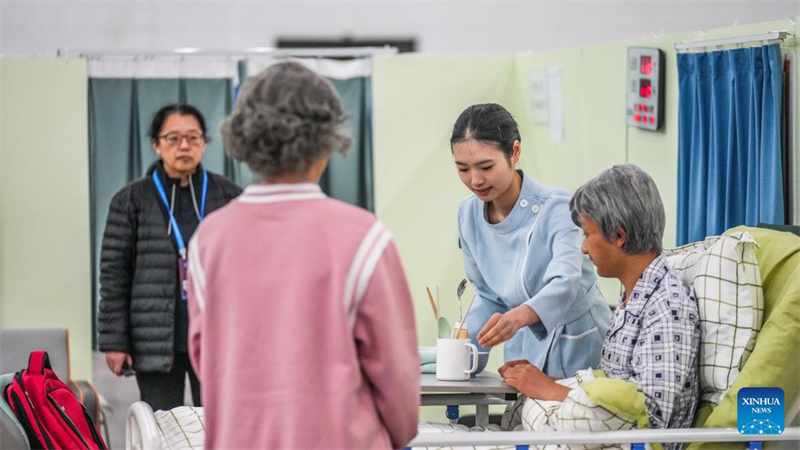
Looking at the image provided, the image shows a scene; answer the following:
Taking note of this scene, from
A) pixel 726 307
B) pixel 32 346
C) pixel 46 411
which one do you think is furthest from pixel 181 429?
pixel 32 346

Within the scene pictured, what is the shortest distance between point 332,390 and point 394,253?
0.21 metres

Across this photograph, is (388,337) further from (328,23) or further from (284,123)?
(328,23)

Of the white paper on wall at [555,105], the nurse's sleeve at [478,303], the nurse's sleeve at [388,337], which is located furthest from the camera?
the white paper on wall at [555,105]

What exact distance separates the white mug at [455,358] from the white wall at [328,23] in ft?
15.9

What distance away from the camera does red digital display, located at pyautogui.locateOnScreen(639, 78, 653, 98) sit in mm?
3791

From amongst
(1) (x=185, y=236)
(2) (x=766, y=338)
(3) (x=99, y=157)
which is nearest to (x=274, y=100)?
(2) (x=766, y=338)

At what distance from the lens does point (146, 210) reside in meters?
3.39

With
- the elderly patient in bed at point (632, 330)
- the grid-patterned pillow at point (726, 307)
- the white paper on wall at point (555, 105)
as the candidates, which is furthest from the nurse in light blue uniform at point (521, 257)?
the white paper on wall at point (555, 105)

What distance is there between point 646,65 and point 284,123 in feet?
8.32

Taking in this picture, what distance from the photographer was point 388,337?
4.90ft

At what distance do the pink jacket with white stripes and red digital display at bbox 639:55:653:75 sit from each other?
247cm

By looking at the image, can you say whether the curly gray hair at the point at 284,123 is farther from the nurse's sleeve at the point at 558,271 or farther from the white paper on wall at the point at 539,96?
the white paper on wall at the point at 539,96

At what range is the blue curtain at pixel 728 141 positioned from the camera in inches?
121

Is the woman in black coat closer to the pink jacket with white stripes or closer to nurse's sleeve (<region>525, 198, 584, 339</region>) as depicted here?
nurse's sleeve (<region>525, 198, 584, 339</region>)
